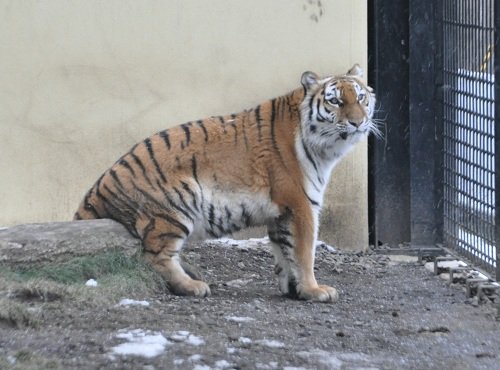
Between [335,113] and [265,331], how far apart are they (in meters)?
1.65

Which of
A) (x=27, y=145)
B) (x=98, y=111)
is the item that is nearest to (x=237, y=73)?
(x=98, y=111)

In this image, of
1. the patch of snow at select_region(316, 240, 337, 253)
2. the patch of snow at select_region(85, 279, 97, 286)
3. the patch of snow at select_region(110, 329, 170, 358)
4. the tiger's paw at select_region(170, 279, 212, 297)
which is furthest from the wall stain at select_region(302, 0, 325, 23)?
the patch of snow at select_region(110, 329, 170, 358)

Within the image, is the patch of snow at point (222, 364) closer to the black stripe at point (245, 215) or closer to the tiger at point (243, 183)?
the tiger at point (243, 183)

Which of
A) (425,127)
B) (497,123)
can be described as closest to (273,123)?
(497,123)

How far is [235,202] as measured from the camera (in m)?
6.21

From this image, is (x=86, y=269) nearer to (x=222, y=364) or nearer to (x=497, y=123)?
(x=222, y=364)

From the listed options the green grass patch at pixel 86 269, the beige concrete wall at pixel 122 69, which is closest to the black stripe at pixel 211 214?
the green grass patch at pixel 86 269

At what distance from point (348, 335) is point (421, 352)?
16.2 inches

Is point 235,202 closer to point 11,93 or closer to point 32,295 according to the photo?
point 32,295

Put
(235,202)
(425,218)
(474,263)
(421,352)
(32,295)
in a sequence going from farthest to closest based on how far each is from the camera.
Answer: (425,218), (474,263), (235,202), (32,295), (421,352)

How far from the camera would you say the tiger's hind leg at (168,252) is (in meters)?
6.04

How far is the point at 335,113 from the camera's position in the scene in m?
6.29

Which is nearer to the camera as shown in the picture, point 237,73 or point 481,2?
point 481,2

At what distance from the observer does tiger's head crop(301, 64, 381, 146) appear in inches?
247
